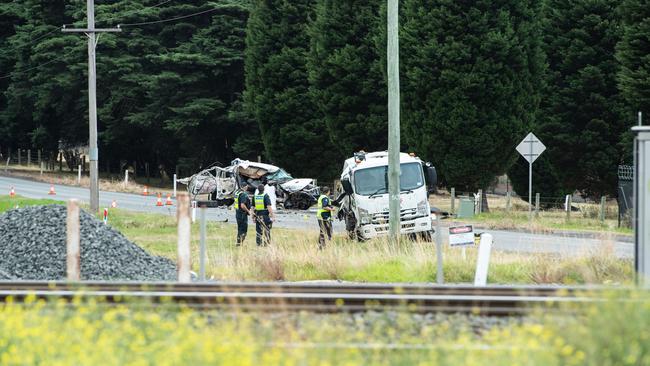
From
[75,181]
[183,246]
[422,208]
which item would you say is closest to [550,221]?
[422,208]

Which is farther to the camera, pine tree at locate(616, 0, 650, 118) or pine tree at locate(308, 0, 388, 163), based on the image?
pine tree at locate(308, 0, 388, 163)

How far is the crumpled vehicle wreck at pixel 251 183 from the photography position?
40.8 metres

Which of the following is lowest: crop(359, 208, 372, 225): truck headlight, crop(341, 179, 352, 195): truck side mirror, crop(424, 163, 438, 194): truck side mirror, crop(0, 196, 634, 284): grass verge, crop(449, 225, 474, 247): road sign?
crop(0, 196, 634, 284): grass verge

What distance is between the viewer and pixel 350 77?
44781 mm

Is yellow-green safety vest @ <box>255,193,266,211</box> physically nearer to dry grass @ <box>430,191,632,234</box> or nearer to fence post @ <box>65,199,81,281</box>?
dry grass @ <box>430,191,632,234</box>

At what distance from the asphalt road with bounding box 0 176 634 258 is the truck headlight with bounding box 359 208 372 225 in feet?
6.00

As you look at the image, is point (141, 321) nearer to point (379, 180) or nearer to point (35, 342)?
point (35, 342)

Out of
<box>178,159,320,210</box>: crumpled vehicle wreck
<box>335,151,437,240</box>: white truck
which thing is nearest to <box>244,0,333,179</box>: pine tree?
<box>178,159,320,210</box>: crumpled vehicle wreck

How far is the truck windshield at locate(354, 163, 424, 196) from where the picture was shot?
26375 millimetres

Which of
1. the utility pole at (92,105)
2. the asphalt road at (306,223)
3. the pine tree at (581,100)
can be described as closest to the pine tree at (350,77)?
the asphalt road at (306,223)

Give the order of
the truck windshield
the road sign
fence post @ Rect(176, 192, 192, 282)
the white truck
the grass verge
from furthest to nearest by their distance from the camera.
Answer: the truck windshield < the white truck < the road sign < the grass verge < fence post @ Rect(176, 192, 192, 282)

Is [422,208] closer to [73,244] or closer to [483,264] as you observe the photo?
[483,264]

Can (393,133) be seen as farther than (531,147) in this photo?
No

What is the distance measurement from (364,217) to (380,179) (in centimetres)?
102
